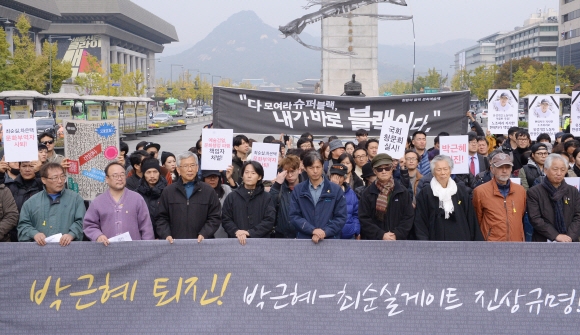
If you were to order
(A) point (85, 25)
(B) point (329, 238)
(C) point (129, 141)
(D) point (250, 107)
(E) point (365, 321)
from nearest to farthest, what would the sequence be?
1. (E) point (365, 321)
2. (B) point (329, 238)
3. (D) point (250, 107)
4. (C) point (129, 141)
5. (A) point (85, 25)

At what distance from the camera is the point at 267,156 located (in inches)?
312

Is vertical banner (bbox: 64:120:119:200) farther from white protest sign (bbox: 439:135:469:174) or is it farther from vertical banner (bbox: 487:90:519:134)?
vertical banner (bbox: 487:90:519:134)

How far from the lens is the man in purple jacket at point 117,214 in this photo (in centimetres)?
591

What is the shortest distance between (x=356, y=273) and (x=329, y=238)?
0.48m

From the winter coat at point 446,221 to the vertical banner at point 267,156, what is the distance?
2.26 m

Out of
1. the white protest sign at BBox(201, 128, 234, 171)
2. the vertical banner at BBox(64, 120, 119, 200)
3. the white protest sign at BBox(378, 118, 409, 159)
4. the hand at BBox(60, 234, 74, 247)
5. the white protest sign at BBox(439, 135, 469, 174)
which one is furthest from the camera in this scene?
the vertical banner at BBox(64, 120, 119, 200)

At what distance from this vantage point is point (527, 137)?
9773 mm

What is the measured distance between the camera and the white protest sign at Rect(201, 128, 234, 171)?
305 inches

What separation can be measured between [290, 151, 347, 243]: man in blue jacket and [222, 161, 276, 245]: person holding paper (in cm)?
31

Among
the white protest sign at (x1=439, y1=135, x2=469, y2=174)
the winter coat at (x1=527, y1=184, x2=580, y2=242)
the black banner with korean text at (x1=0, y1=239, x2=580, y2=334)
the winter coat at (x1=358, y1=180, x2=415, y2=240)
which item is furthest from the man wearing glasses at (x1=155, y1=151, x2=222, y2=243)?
the white protest sign at (x1=439, y1=135, x2=469, y2=174)

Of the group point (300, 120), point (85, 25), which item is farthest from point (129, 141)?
point (85, 25)

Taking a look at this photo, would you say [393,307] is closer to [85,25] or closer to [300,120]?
[300,120]

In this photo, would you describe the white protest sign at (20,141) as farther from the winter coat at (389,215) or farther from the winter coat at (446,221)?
the winter coat at (446,221)

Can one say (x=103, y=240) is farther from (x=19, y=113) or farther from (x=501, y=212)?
(x=19, y=113)
